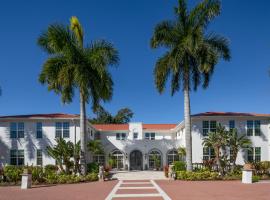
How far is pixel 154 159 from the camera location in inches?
1624

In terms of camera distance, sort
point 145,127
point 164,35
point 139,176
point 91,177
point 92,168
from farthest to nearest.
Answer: point 145,127, point 139,176, point 92,168, point 164,35, point 91,177

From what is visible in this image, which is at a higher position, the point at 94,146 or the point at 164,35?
the point at 164,35

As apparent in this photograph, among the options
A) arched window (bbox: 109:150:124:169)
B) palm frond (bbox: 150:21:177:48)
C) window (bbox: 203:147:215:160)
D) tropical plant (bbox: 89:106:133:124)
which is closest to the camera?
palm frond (bbox: 150:21:177:48)

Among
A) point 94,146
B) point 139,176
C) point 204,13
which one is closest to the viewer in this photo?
point 204,13

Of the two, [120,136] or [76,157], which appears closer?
[76,157]

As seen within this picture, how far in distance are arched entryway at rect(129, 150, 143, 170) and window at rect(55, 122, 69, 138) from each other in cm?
1030

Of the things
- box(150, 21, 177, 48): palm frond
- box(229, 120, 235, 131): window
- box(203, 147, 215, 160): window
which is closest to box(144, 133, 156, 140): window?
box(203, 147, 215, 160): window

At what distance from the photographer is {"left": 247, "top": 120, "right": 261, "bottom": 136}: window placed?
35.4 meters

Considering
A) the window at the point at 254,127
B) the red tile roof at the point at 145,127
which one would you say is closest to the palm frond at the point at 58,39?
the window at the point at 254,127

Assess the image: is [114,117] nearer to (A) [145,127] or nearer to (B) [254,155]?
(A) [145,127]

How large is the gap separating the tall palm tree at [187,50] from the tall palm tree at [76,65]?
3.99 metres

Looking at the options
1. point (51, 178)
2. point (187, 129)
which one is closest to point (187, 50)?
point (187, 129)

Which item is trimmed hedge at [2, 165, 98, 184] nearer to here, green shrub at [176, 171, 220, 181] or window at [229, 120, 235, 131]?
green shrub at [176, 171, 220, 181]

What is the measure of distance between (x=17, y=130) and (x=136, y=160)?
14.8 meters
